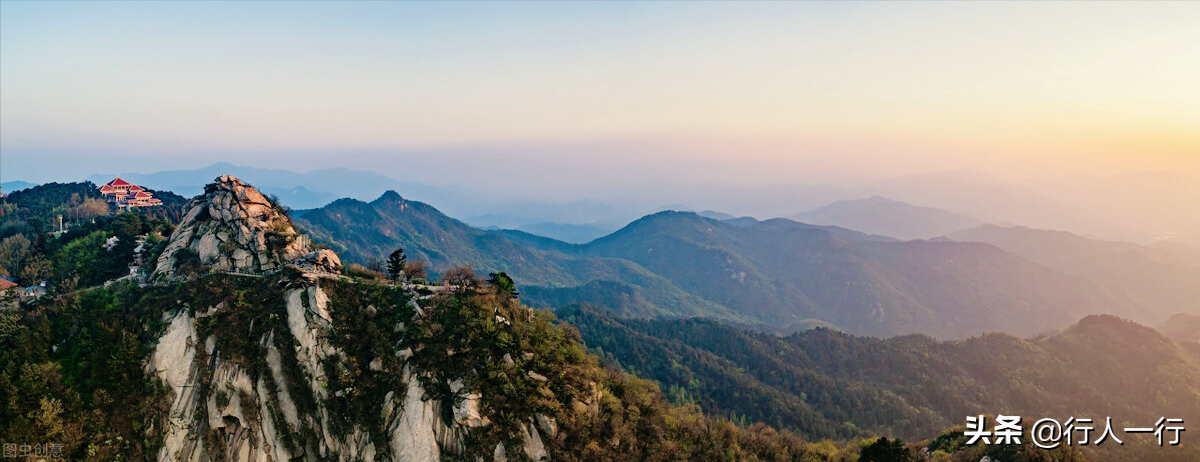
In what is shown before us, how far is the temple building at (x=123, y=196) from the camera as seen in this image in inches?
3981

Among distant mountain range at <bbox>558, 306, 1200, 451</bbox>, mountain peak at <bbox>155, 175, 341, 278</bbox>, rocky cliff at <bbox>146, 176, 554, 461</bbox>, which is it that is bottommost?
distant mountain range at <bbox>558, 306, 1200, 451</bbox>

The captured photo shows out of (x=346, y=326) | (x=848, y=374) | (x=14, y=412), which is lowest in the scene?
(x=848, y=374)

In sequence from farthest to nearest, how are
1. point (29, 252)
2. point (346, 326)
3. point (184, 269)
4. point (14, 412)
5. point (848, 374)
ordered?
point (848, 374), point (29, 252), point (184, 269), point (346, 326), point (14, 412)

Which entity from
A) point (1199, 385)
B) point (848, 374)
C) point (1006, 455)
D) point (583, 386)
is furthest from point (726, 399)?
point (1199, 385)

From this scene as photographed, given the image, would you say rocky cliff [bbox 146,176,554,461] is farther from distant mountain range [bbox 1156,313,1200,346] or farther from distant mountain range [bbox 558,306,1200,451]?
distant mountain range [bbox 1156,313,1200,346]

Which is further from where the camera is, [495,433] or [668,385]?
[668,385]

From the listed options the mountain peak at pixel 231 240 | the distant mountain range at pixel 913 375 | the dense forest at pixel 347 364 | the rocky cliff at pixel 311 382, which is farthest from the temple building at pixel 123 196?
the distant mountain range at pixel 913 375

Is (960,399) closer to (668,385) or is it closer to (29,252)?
(668,385)

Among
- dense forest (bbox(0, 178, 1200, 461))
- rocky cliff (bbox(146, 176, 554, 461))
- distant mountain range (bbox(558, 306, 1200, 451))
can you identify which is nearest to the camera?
dense forest (bbox(0, 178, 1200, 461))

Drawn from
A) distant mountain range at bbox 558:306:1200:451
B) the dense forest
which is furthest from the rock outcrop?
distant mountain range at bbox 558:306:1200:451

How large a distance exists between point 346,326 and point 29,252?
Answer: 53.3 m

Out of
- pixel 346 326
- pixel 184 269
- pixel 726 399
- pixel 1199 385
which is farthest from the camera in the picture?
pixel 726 399

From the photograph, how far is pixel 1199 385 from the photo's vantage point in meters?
122

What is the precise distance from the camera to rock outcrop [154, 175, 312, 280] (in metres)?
58.2
